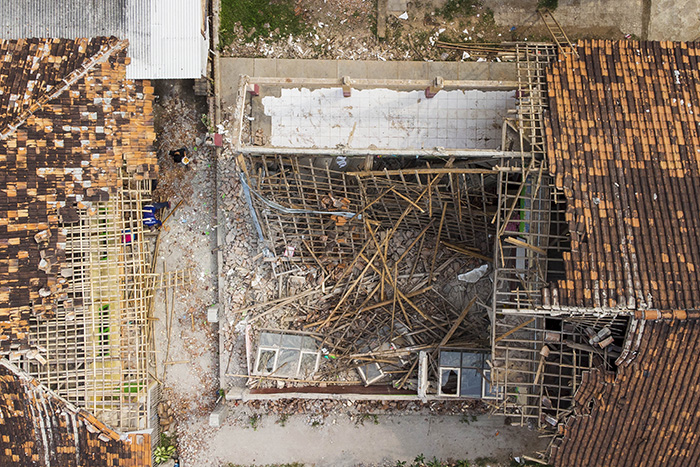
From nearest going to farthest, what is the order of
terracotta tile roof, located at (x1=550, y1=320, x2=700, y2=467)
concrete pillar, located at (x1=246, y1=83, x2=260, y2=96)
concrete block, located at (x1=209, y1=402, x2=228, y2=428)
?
terracotta tile roof, located at (x1=550, y1=320, x2=700, y2=467)
concrete pillar, located at (x1=246, y1=83, x2=260, y2=96)
concrete block, located at (x1=209, y1=402, x2=228, y2=428)

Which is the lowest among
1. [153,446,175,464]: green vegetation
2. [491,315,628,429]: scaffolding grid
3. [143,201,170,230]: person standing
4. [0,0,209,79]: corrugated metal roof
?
[153,446,175,464]: green vegetation

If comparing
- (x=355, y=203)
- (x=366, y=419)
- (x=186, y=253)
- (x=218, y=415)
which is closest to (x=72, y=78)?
(x=186, y=253)

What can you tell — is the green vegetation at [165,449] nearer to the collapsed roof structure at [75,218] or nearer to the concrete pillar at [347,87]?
the collapsed roof structure at [75,218]

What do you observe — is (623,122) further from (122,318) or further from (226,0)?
(122,318)

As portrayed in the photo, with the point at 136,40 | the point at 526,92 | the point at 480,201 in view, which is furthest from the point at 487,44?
the point at 136,40

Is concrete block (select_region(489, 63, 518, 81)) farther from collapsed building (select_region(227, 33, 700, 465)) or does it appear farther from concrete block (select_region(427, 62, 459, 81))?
collapsed building (select_region(227, 33, 700, 465))

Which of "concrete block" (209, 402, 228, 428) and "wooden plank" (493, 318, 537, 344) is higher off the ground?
"wooden plank" (493, 318, 537, 344)

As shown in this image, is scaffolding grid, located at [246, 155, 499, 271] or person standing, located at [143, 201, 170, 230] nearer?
scaffolding grid, located at [246, 155, 499, 271]

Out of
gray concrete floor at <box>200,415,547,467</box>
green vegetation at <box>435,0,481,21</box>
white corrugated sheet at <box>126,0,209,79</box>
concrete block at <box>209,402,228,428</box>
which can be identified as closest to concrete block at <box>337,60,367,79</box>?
green vegetation at <box>435,0,481,21</box>
